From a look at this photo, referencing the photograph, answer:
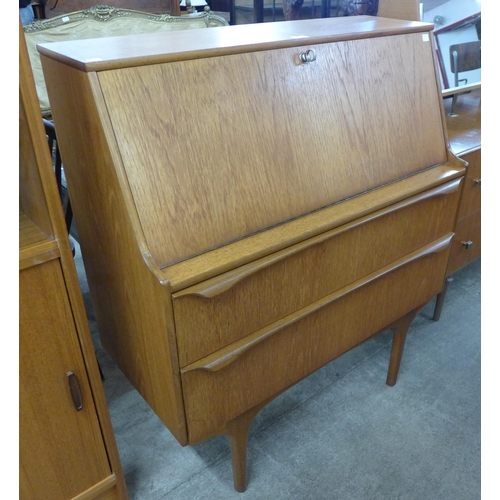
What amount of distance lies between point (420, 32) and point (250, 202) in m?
0.76

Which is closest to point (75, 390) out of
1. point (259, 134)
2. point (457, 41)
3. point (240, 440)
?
point (240, 440)

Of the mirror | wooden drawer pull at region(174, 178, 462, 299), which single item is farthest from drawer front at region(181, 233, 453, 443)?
the mirror

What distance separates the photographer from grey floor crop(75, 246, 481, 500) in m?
1.36

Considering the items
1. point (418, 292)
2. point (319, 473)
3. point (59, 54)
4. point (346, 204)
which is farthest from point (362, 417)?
point (59, 54)

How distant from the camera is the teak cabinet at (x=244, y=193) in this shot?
0.87 meters

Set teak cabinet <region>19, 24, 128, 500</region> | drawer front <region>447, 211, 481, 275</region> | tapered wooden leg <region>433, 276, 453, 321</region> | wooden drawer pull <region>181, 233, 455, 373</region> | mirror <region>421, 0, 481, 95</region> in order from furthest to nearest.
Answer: mirror <region>421, 0, 481, 95</region> < tapered wooden leg <region>433, 276, 453, 321</region> < drawer front <region>447, 211, 481, 275</region> < wooden drawer pull <region>181, 233, 455, 373</region> < teak cabinet <region>19, 24, 128, 500</region>

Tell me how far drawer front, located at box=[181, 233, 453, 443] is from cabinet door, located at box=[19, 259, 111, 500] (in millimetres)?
240

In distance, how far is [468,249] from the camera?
1.91 m

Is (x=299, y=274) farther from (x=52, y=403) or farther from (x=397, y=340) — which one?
(x=397, y=340)

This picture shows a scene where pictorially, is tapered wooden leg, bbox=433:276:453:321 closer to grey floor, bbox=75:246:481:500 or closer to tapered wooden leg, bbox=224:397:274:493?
grey floor, bbox=75:246:481:500

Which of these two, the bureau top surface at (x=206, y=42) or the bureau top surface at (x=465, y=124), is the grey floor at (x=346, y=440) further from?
the bureau top surface at (x=206, y=42)

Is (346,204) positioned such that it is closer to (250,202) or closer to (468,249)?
(250,202)

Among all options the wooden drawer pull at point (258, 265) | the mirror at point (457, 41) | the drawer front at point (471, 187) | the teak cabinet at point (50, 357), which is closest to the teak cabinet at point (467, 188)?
the drawer front at point (471, 187)

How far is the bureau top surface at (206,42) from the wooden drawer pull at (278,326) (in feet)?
1.93
